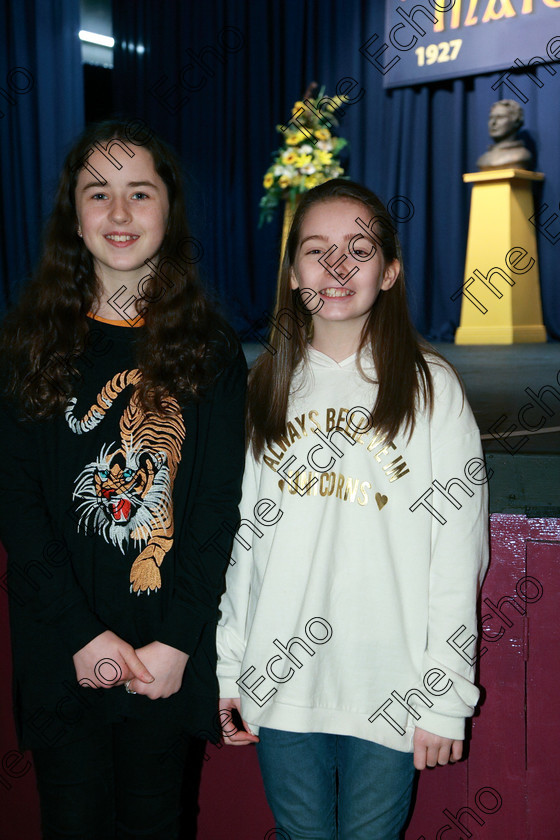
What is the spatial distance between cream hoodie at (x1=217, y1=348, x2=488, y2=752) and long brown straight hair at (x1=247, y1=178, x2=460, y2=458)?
0.02 m

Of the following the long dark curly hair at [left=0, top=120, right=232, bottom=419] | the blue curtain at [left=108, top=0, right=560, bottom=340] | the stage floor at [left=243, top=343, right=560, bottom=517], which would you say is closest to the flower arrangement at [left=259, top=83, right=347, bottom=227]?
the blue curtain at [left=108, top=0, right=560, bottom=340]

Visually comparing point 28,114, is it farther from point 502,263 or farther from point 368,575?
point 368,575

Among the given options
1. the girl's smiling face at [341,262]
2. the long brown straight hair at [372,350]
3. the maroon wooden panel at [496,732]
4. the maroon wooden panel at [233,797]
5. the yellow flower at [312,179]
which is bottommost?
the maroon wooden panel at [233,797]

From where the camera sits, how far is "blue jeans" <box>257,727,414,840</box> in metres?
0.93

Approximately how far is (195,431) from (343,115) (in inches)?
196

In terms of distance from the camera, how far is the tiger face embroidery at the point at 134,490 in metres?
0.94

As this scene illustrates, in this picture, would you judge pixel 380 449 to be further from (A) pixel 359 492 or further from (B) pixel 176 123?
(B) pixel 176 123

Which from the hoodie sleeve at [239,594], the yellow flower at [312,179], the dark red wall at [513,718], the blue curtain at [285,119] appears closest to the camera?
the hoodie sleeve at [239,594]

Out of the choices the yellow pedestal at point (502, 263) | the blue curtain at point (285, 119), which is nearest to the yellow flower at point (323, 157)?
the blue curtain at point (285, 119)

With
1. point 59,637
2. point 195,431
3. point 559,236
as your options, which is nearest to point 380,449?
point 195,431

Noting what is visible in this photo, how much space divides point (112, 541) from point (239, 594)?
19cm

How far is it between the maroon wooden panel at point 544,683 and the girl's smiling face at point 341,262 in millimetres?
411

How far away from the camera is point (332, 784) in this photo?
98cm

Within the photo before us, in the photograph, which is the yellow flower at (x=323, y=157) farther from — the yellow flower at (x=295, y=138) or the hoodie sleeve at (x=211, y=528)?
the hoodie sleeve at (x=211, y=528)
